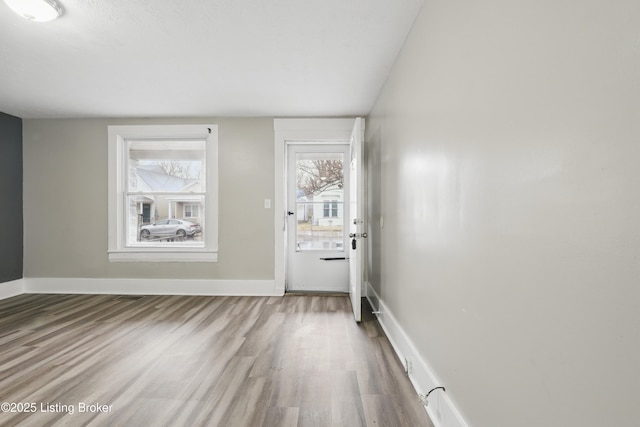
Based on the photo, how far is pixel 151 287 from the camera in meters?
4.18

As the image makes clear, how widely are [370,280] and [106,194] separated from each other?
350 cm

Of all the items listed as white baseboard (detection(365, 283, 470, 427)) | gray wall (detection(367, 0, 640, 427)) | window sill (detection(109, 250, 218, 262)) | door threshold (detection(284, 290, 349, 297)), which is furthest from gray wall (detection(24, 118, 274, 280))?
gray wall (detection(367, 0, 640, 427))

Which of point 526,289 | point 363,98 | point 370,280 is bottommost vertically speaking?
point 370,280

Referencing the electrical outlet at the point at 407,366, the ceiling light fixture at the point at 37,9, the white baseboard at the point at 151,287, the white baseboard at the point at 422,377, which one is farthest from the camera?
the white baseboard at the point at 151,287

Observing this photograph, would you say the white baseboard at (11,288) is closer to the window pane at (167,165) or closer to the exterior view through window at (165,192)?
the exterior view through window at (165,192)

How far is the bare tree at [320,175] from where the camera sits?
4.31 m

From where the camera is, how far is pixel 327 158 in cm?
431

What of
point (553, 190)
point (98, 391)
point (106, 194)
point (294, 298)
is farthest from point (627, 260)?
point (106, 194)

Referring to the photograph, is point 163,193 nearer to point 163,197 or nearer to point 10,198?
point 163,197

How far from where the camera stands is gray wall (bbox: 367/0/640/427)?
682mm

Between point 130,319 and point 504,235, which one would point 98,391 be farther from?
point 504,235

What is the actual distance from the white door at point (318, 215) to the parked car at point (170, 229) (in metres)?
1.26

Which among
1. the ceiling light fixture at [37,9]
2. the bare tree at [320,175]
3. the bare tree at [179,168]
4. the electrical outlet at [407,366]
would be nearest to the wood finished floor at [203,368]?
the electrical outlet at [407,366]

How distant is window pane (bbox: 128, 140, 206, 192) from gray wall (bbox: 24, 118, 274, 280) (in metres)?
0.29
